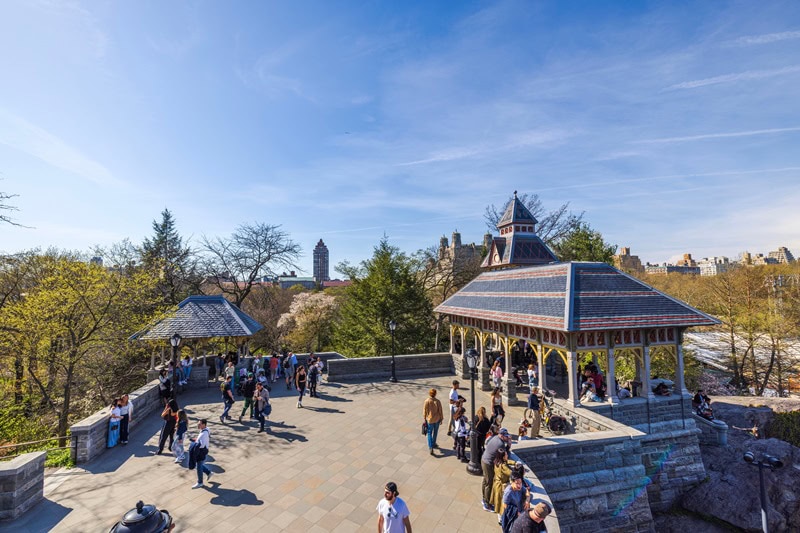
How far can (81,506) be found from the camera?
6945mm

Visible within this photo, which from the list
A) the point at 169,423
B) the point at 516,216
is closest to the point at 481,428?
the point at 169,423

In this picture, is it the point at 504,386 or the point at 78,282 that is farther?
the point at 504,386

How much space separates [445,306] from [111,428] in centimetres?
1481

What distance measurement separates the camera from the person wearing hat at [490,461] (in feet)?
22.0

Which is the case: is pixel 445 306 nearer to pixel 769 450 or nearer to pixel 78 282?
pixel 769 450

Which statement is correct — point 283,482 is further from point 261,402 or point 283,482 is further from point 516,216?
point 516,216

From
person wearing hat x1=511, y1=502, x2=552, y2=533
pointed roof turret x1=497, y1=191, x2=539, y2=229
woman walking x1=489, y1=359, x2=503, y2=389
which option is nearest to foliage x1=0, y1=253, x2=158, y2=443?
person wearing hat x1=511, y1=502, x2=552, y2=533

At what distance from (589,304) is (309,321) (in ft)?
83.5

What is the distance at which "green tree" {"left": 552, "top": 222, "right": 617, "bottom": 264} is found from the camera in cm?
2984

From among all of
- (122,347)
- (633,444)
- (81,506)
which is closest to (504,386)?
(633,444)

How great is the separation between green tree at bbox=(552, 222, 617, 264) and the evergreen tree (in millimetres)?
31803

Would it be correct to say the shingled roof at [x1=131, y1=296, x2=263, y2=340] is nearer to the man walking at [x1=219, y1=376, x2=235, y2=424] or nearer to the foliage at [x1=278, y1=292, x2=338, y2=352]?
the man walking at [x1=219, y1=376, x2=235, y2=424]

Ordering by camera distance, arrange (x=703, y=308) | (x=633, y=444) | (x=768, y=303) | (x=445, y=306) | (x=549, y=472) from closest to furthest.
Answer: (x=549, y=472), (x=633, y=444), (x=445, y=306), (x=768, y=303), (x=703, y=308)

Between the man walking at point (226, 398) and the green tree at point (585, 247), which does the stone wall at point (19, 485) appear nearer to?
the man walking at point (226, 398)
